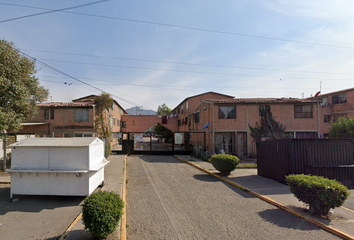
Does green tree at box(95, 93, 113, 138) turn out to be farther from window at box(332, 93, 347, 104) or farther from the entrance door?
window at box(332, 93, 347, 104)

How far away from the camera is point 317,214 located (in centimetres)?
558

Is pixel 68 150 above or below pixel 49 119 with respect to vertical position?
below

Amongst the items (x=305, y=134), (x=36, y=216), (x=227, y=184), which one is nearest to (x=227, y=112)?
(x=305, y=134)

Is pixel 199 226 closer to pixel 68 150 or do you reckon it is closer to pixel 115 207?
pixel 115 207

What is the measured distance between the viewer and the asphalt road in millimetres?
4633

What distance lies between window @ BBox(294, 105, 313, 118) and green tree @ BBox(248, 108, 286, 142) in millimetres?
2065

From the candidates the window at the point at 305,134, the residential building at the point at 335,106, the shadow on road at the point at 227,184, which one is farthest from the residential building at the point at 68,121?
the residential building at the point at 335,106

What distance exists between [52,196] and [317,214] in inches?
330

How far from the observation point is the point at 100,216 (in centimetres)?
406

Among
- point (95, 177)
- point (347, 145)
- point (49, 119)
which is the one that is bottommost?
point (95, 177)

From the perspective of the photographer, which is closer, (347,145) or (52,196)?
(52,196)

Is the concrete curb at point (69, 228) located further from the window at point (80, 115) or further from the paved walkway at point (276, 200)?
the window at point (80, 115)

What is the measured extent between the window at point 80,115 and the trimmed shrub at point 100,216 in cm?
2005

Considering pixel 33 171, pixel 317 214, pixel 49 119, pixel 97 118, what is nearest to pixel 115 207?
pixel 33 171
